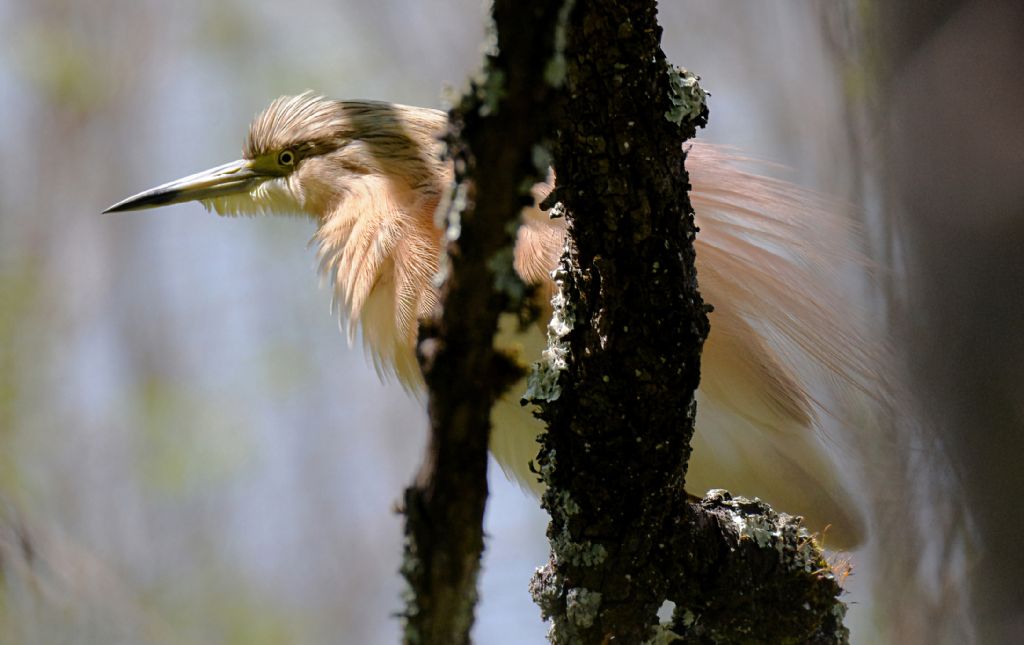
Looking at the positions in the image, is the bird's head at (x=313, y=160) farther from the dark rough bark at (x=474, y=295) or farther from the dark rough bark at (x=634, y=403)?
the dark rough bark at (x=474, y=295)

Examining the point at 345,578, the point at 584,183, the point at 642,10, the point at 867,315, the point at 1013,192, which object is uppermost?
the point at 345,578

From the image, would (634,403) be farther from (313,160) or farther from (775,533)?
(313,160)

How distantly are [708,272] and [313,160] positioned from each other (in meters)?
1.20

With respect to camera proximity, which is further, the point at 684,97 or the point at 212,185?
the point at 212,185

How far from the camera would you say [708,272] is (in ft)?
7.14

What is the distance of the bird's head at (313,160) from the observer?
8.50 feet

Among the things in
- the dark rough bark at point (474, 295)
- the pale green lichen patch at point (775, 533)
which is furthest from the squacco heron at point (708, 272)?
the dark rough bark at point (474, 295)

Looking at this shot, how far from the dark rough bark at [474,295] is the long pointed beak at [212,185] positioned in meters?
2.16

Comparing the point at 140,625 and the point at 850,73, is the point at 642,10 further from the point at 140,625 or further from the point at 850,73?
the point at 140,625

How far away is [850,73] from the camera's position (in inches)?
93.4

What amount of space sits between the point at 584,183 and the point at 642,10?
21 cm

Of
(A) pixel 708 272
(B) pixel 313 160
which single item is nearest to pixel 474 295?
Answer: (A) pixel 708 272

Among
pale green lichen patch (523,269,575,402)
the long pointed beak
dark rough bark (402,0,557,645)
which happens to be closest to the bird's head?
the long pointed beak

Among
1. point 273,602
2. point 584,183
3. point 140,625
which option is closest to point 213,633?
point 273,602
